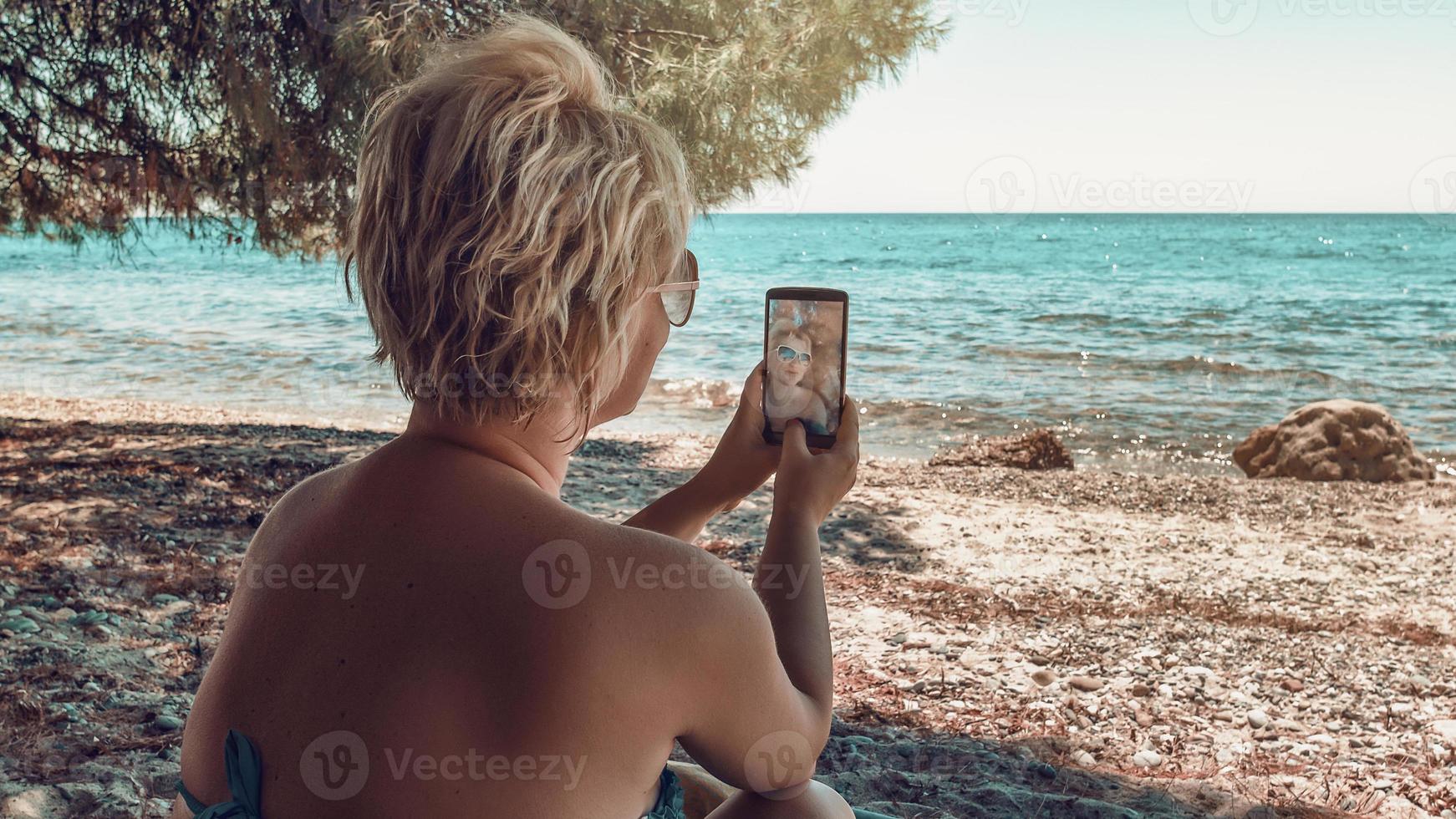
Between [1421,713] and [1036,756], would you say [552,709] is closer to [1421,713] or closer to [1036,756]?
[1036,756]

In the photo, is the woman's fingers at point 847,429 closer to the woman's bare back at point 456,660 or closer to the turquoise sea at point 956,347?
the woman's bare back at point 456,660

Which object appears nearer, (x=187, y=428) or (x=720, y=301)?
(x=187, y=428)

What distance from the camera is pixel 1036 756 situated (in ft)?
9.98

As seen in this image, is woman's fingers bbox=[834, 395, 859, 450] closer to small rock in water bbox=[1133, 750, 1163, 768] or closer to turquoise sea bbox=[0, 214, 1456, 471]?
small rock in water bbox=[1133, 750, 1163, 768]

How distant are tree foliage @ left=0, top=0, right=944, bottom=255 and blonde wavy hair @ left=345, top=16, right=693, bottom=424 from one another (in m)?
3.86

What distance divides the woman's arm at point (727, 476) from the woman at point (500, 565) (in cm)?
39

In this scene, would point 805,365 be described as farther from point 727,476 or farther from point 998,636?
point 998,636

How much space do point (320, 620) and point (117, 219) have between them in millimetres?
5892

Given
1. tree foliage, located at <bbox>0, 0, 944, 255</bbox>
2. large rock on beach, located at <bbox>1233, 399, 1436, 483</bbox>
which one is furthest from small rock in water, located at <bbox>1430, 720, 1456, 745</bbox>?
large rock on beach, located at <bbox>1233, 399, 1436, 483</bbox>

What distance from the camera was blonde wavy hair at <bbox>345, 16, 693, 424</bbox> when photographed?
1.09 metres

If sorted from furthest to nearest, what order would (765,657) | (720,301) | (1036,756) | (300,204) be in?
(720,301)
(300,204)
(1036,756)
(765,657)

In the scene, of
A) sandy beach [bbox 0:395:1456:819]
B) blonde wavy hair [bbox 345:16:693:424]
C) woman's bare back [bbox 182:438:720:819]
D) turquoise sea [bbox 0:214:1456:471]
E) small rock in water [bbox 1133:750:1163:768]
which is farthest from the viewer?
→ turquoise sea [bbox 0:214:1456:471]

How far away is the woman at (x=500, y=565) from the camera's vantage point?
961 mm

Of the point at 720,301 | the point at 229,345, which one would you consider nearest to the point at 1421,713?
the point at 229,345
